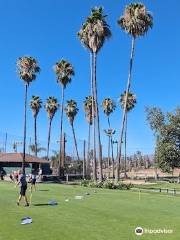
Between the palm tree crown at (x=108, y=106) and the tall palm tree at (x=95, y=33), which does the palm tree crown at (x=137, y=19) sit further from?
the palm tree crown at (x=108, y=106)

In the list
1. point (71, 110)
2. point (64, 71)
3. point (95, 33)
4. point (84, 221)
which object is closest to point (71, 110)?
point (71, 110)

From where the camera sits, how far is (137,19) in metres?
54.5

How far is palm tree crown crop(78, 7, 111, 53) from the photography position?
2203 inches

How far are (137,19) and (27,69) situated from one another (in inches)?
1084

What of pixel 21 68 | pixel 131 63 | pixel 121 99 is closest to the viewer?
pixel 131 63

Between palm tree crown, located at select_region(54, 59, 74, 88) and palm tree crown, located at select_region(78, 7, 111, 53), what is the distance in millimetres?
24386

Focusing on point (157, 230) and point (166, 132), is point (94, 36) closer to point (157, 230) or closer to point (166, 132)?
point (166, 132)

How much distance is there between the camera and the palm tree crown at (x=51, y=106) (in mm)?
100500

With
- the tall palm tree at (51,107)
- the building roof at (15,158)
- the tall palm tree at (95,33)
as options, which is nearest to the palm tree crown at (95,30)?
the tall palm tree at (95,33)

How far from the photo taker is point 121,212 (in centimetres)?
2270

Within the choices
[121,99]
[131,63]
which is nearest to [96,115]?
[131,63]

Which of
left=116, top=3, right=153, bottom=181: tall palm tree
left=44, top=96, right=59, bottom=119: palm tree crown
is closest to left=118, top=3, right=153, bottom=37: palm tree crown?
left=116, top=3, right=153, bottom=181: tall palm tree

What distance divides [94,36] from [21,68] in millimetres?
23743

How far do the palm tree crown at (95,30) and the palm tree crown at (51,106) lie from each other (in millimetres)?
44056
